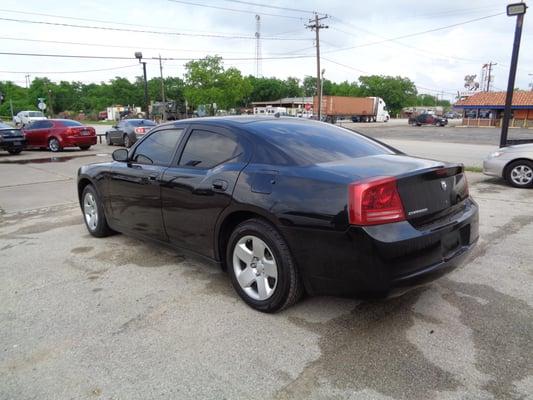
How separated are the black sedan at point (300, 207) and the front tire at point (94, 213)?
108 cm

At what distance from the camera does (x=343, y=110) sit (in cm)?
6000

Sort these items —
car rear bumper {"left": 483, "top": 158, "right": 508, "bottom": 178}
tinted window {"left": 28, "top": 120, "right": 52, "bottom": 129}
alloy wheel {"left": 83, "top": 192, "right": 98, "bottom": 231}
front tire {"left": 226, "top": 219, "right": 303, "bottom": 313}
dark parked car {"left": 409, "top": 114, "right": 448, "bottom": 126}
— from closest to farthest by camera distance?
front tire {"left": 226, "top": 219, "right": 303, "bottom": 313} < alloy wheel {"left": 83, "top": 192, "right": 98, "bottom": 231} < car rear bumper {"left": 483, "top": 158, "right": 508, "bottom": 178} < tinted window {"left": 28, "top": 120, "right": 52, "bottom": 129} < dark parked car {"left": 409, "top": 114, "right": 448, "bottom": 126}

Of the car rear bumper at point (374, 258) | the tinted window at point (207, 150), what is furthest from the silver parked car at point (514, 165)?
the tinted window at point (207, 150)

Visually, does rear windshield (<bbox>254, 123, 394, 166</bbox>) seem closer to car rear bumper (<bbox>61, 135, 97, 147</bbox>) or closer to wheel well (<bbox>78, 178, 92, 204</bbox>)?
wheel well (<bbox>78, 178, 92, 204</bbox>)

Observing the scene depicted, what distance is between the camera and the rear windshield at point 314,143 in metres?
3.35

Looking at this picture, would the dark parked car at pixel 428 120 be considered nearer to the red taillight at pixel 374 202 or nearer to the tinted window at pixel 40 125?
the tinted window at pixel 40 125

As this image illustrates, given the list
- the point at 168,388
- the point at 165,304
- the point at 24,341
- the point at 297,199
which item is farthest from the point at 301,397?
the point at 24,341

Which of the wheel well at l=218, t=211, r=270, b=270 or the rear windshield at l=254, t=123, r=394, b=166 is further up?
the rear windshield at l=254, t=123, r=394, b=166

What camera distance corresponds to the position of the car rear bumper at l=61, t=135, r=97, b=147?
61.4 feet

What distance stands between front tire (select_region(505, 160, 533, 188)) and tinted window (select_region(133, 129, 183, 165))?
7.70 meters

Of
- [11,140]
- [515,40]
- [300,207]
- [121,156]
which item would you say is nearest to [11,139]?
[11,140]

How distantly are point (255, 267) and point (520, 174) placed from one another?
778cm

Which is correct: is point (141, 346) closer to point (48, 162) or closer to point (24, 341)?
point (24, 341)

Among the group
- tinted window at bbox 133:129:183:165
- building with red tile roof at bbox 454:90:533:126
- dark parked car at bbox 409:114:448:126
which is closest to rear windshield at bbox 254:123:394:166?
tinted window at bbox 133:129:183:165
